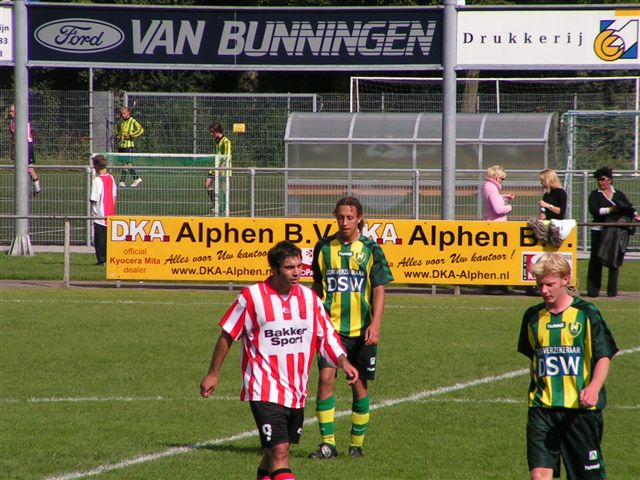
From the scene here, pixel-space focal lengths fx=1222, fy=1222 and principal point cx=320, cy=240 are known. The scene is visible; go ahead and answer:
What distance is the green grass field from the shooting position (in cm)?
888

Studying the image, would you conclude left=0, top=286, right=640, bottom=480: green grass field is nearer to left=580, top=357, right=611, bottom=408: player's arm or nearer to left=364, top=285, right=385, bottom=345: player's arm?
left=364, top=285, right=385, bottom=345: player's arm

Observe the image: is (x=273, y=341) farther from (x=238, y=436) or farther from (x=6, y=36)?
(x=6, y=36)

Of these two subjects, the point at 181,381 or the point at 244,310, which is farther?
the point at 181,381

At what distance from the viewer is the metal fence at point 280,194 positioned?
22.6 metres

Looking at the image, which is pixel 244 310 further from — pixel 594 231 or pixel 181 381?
pixel 594 231

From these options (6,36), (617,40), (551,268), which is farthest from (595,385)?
(6,36)

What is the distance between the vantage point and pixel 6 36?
21.6 m

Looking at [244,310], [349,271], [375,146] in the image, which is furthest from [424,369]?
[375,146]

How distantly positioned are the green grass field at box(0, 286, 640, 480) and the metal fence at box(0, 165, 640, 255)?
5561 mm

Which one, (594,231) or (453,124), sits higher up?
(453,124)

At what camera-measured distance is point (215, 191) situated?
22.8 m

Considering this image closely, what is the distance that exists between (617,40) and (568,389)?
1384cm

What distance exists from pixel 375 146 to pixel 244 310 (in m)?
17.7

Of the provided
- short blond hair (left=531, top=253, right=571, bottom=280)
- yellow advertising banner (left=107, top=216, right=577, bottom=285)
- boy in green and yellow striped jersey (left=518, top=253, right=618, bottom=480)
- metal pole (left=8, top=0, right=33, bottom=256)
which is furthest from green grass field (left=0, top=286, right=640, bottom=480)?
metal pole (left=8, top=0, right=33, bottom=256)
